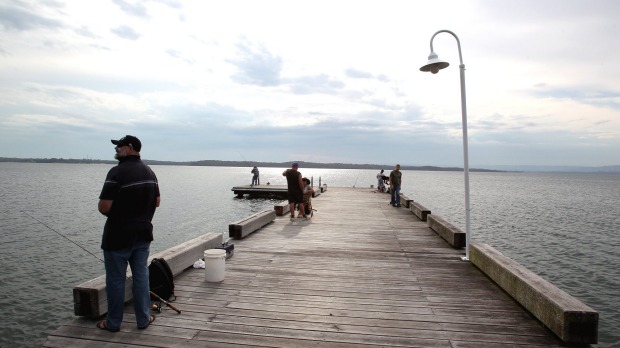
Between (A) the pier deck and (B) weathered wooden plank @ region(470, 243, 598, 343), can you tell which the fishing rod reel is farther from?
(B) weathered wooden plank @ region(470, 243, 598, 343)

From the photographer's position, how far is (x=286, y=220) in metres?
12.1

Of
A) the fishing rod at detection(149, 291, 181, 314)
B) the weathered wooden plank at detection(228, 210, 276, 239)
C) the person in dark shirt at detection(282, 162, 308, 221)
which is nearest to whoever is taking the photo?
the fishing rod at detection(149, 291, 181, 314)

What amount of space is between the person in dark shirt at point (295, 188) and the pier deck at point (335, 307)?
3.54 m

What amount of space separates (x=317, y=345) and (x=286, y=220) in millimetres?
8433

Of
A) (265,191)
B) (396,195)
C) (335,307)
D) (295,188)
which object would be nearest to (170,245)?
(295,188)

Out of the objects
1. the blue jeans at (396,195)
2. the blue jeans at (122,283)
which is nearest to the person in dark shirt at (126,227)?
the blue jeans at (122,283)

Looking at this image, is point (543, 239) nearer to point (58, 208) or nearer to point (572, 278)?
point (572, 278)

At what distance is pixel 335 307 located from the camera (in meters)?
4.77

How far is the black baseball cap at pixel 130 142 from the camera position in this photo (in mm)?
4047

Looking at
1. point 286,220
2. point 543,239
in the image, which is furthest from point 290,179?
point 543,239

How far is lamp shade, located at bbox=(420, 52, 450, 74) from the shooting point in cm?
694

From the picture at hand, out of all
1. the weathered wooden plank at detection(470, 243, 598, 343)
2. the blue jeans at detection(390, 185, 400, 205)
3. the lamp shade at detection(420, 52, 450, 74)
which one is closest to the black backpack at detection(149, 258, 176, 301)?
the weathered wooden plank at detection(470, 243, 598, 343)

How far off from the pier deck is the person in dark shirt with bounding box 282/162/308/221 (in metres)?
3.54

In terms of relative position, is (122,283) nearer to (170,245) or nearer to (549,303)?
(549,303)
